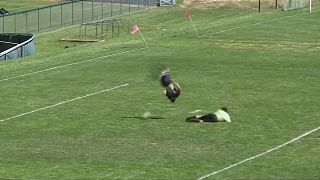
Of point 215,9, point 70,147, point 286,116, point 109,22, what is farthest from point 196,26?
point 70,147

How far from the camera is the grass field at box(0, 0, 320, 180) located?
82.0 feet

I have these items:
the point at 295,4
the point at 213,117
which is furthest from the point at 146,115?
the point at 295,4

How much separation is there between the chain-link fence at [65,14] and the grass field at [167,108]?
2266 centimetres

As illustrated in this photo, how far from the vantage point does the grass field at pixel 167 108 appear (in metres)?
25.0

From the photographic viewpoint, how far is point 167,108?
3419 cm

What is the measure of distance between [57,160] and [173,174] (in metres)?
3.43

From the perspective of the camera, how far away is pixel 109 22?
79.7 m

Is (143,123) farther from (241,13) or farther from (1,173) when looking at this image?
(241,13)

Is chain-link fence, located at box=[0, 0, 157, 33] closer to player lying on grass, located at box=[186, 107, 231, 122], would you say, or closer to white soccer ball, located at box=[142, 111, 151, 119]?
white soccer ball, located at box=[142, 111, 151, 119]

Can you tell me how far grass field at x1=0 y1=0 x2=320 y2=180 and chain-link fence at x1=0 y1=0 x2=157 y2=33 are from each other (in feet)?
74.3

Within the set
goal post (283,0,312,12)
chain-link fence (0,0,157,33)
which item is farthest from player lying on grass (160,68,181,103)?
chain-link fence (0,0,157,33)

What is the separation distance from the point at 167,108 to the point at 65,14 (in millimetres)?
53965

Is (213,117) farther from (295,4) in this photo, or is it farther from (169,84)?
(295,4)

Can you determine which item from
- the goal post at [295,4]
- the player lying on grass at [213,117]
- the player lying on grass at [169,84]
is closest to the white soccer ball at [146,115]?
the player lying on grass at [169,84]
